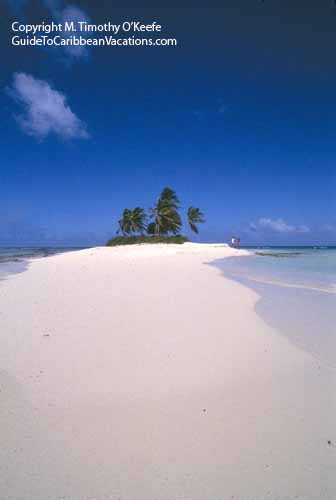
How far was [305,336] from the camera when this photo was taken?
139 inches

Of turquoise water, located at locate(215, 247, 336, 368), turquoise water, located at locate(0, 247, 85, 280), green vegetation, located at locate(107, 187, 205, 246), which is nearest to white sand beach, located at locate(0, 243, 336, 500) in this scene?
turquoise water, located at locate(215, 247, 336, 368)

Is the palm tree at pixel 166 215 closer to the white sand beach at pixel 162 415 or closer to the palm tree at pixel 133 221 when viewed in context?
the palm tree at pixel 133 221

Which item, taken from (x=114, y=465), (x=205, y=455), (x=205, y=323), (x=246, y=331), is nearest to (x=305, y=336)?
(x=246, y=331)

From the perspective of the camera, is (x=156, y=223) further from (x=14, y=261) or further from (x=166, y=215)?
(x=14, y=261)

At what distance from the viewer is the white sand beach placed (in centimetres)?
146

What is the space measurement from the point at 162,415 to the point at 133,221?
43619 millimetres

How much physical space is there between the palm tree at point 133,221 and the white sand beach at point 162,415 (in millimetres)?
41358

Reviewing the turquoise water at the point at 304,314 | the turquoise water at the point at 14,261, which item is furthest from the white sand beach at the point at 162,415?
the turquoise water at the point at 14,261

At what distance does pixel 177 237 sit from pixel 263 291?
3413 cm

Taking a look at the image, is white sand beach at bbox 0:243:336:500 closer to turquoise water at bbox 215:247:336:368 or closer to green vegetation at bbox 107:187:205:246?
turquoise water at bbox 215:247:336:368

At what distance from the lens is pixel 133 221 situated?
44.7m

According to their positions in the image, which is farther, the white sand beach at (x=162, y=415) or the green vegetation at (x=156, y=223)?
the green vegetation at (x=156, y=223)

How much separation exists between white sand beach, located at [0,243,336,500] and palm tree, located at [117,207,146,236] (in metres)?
41.4

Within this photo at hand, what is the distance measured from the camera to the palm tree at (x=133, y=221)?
4472 centimetres
